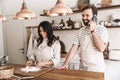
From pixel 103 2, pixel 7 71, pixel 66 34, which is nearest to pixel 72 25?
pixel 66 34

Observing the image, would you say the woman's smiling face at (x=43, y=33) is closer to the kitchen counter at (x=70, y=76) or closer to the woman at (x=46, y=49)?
the woman at (x=46, y=49)

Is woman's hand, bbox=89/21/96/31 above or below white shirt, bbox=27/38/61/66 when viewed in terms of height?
Result: above

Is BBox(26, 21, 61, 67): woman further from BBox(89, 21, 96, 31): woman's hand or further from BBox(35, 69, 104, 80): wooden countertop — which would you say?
BBox(89, 21, 96, 31): woman's hand

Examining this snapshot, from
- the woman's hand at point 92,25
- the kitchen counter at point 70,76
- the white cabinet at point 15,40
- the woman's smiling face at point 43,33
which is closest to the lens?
the kitchen counter at point 70,76

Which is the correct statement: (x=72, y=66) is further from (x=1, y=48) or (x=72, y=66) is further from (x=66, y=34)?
(x=1, y=48)

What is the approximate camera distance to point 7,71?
1.84 meters

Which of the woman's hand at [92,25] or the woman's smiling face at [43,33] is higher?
the woman's hand at [92,25]

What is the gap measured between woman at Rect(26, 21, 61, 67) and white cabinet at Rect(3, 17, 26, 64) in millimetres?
2279

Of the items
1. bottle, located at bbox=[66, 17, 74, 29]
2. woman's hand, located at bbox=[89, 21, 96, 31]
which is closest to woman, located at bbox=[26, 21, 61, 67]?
woman's hand, located at bbox=[89, 21, 96, 31]

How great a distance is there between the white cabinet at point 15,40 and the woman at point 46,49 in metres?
2.28

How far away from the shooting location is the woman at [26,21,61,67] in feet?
8.10

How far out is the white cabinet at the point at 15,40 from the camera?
480 cm

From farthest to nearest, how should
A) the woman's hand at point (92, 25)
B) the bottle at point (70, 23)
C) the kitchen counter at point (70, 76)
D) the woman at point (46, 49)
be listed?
the bottle at point (70, 23) < the woman at point (46, 49) < the woman's hand at point (92, 25) < the kitchen counter at point (70, 76)

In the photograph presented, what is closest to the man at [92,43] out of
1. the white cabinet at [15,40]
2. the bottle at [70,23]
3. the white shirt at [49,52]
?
the white shirt at [49,52]
